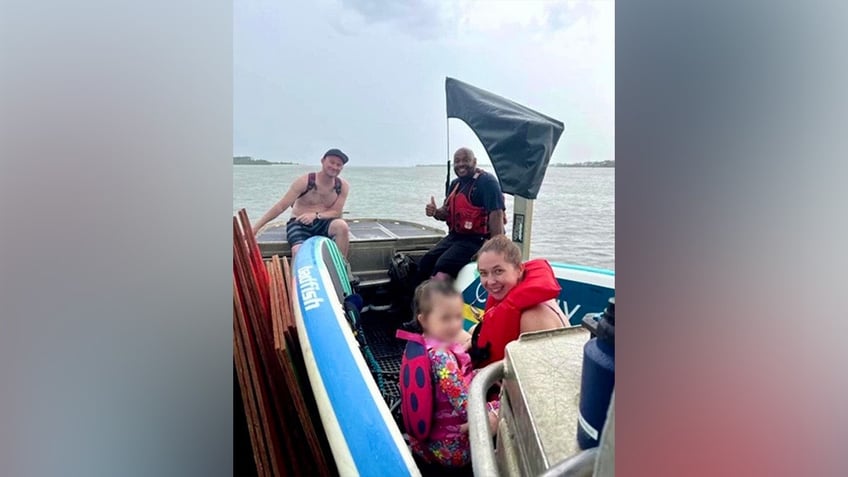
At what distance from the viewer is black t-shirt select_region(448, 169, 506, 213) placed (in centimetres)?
204

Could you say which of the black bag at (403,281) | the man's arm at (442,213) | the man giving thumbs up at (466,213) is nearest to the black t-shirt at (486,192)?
the man giving thumbs up at (466,213)

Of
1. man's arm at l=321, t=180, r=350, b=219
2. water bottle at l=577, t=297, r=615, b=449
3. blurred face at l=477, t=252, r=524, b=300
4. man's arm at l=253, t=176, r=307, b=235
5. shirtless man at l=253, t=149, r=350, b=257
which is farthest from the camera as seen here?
man's arm at l=321, t=180, r=350, b=219

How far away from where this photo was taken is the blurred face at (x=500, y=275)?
4.31 feet

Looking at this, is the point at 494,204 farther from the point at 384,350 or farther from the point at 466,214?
the point at 384,350

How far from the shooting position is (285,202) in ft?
6.94

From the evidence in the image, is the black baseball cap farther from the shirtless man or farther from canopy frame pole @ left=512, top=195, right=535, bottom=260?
canopy frame pole @ left=512, top=195, right=535, bottom=260

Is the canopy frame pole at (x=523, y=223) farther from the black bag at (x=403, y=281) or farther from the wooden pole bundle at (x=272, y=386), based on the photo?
the wooden pole bundle at (x=272, y=386)

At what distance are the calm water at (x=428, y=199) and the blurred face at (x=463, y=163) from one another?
0.13 meters

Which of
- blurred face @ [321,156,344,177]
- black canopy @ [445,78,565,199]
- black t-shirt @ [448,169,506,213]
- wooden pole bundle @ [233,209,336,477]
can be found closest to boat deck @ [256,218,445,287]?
blurred face @ [321,156,344,177]

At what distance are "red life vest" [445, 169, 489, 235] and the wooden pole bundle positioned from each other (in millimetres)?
901
